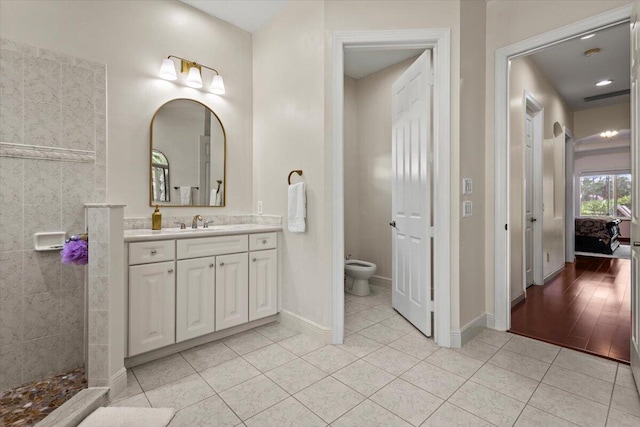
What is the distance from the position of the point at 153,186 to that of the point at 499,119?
3.07 metres

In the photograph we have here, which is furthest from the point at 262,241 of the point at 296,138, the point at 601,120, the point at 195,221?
the point at 601,120

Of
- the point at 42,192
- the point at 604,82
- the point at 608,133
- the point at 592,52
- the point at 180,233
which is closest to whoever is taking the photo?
the point at 42,192

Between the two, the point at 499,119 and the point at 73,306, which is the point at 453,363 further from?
the point at 73,306

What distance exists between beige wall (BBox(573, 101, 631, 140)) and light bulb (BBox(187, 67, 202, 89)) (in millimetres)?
6916

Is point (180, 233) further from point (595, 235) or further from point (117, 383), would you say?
point (595, 235)

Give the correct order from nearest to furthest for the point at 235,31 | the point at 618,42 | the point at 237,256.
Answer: the point at 237,256 < the point at 235,31 < the point at 618,42

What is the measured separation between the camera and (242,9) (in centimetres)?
287

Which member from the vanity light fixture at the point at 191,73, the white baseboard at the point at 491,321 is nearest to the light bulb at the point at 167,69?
the vanity light fixture at the point at 191,73

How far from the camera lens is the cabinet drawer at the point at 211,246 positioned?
7.45ft

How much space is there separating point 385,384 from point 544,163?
4.16 meters

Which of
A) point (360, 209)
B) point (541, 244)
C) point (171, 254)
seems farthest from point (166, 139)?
point (541, 244)

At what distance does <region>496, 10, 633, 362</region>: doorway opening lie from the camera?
2643 mm

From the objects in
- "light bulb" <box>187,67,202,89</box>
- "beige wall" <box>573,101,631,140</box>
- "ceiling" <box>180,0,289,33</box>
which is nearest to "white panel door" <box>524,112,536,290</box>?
"beige wall" <box>573,101,631,140</box>

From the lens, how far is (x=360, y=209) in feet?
14.3
